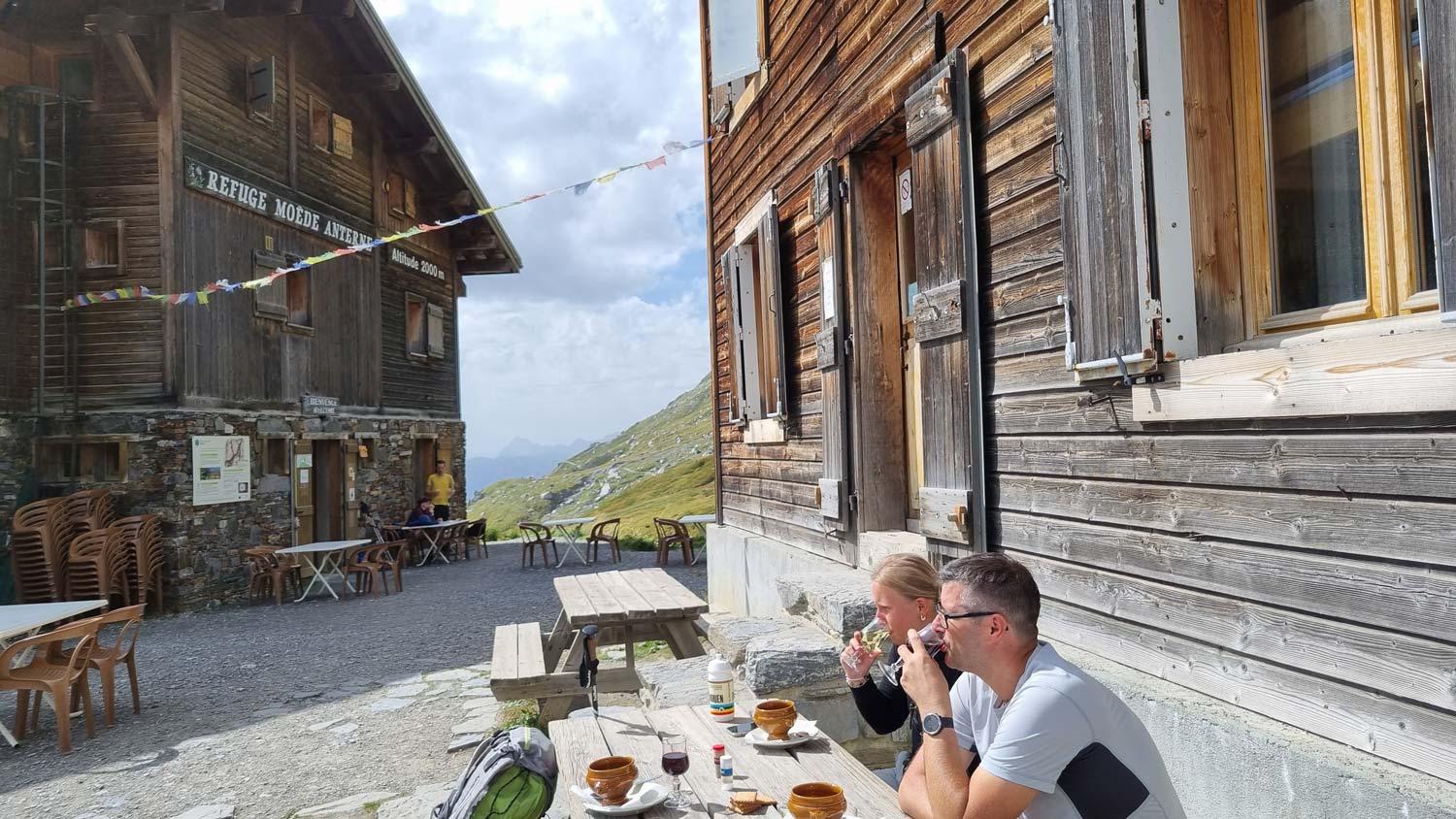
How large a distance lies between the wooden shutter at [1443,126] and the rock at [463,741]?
5413mm

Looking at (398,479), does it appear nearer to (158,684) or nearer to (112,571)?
(112,571)

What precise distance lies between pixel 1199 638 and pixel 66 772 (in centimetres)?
625

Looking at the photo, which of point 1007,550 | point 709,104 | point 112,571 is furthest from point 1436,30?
point 112,571

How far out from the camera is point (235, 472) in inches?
510

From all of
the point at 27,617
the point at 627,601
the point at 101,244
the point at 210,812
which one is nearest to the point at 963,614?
the point at 627,601

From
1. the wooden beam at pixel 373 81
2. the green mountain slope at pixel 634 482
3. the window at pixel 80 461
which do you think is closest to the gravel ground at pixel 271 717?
the window at pixel 80 461

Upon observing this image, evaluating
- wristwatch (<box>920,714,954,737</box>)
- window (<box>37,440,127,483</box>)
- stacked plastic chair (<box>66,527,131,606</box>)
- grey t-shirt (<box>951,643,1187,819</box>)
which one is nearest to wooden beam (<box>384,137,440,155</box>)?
window (<box>37,440,127,483</box>)

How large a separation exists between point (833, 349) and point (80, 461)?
10.8 meters

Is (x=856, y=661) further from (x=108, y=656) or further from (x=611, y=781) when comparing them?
(x=108, y=656)

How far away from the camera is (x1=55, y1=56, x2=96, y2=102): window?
1266 cm

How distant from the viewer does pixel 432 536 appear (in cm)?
1742

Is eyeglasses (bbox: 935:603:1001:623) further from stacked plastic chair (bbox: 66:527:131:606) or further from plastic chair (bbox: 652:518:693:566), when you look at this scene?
plastic chair (bbox: 652:518:693:566)

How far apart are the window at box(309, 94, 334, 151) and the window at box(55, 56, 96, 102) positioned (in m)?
3.41

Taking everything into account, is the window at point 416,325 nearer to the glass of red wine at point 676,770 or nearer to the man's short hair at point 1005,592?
the glass of red wine at point 676,770
